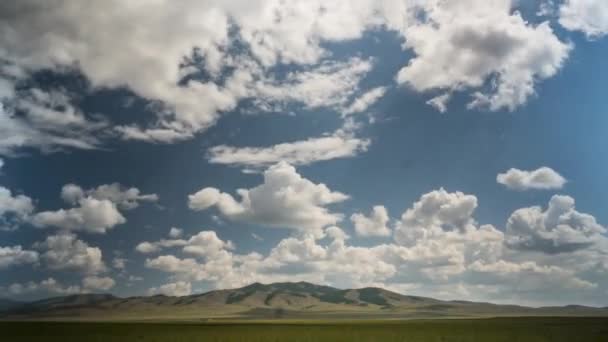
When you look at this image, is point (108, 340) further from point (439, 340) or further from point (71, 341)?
point (439, 340)

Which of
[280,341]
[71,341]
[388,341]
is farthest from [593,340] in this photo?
[71,341]

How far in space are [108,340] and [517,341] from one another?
188 ft

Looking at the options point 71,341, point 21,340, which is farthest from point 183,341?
point 21,340

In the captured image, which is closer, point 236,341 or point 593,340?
point 593,340

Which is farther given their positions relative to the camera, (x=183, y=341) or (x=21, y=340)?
(x=21, y=340)

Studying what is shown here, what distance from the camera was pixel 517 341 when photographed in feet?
217

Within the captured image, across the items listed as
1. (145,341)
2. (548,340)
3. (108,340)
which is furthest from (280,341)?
Answer: (548,340)

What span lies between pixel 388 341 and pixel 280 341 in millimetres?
14532

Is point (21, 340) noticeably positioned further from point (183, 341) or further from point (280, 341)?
point (280, 341)

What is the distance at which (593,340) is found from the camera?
211 ft

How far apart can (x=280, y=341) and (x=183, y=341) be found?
1349 cm

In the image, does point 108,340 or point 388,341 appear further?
point 108,340

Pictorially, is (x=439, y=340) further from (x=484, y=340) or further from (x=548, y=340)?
(x=548, y=340)

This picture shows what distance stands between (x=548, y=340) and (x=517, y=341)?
17.9 ft
